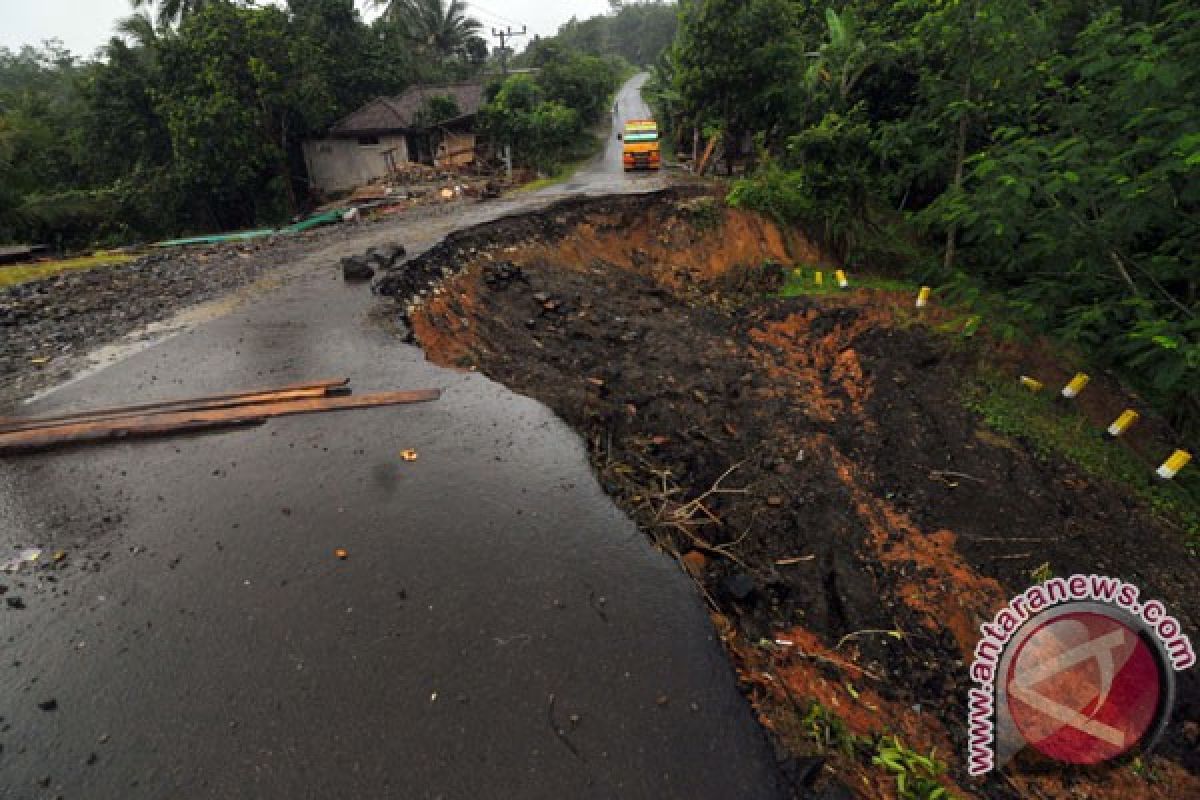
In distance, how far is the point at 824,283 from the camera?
472 inches

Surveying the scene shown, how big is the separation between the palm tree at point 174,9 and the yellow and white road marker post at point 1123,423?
2968 cm

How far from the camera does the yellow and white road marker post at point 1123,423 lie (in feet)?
23.9

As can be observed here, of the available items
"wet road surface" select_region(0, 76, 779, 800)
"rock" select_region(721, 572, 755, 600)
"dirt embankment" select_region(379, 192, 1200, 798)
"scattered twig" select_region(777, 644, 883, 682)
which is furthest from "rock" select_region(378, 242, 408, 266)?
"scattered twig" select_region(777, 644, 883, 682)

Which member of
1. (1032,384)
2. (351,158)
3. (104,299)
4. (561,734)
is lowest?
(1032,384)

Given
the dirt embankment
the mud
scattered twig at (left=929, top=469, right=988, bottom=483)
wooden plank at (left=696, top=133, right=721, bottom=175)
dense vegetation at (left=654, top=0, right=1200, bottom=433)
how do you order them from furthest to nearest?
wooden plank at (left=696, top=133, right=721, bottom=175)
scattered twig at (left=929, top=469, right=988, bottom=483)
the mud
dense vegetation at (left=654, top=0, right=1200, bottom=433)
the dirt embankment

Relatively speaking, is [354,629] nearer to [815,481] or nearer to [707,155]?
[815,481]

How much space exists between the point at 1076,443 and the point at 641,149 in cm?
1612

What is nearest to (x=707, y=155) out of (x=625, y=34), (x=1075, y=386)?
(x=1075, y=386)

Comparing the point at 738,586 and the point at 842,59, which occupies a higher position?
the point at 842,59

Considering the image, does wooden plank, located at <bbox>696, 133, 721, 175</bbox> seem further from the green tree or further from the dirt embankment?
the dirt embankment

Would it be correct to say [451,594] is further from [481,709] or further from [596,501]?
[596,501]

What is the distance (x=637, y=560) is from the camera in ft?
10.8

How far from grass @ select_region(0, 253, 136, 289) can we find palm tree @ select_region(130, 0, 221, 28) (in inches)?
608

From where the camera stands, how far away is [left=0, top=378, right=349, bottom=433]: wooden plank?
15.7 ft
